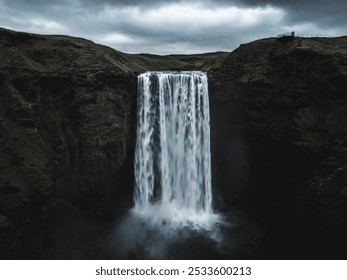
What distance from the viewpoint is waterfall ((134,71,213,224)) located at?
22.8 meters

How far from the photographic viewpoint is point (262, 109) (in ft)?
72.8

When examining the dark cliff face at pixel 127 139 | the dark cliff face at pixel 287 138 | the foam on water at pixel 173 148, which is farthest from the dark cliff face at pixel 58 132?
the dark cliff face at pixel 287 138

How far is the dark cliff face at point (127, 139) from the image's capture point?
1505 centimetres

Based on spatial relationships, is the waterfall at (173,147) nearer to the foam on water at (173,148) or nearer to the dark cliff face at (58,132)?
the foam on water at (173,148)

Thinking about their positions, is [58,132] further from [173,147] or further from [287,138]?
[287,138]

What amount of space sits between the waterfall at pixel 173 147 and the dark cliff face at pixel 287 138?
2106mm

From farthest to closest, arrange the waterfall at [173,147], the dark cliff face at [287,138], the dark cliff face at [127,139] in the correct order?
the waterfall at [173,147] → the dark cliff face at [287,138] → the dark cliff face at [127,139]

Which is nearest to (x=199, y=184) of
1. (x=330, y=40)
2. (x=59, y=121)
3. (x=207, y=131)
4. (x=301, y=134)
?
(x=207, y=131)

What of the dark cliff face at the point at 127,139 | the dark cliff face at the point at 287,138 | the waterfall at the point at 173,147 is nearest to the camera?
the dark cliff face at the point at 127,139

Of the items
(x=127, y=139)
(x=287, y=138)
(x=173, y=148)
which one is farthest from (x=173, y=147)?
(x=287, y=138)

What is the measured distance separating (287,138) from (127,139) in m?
11.6

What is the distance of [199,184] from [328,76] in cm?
1208

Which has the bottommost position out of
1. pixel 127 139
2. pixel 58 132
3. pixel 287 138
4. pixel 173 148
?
pixel 173 148

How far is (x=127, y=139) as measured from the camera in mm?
22469
